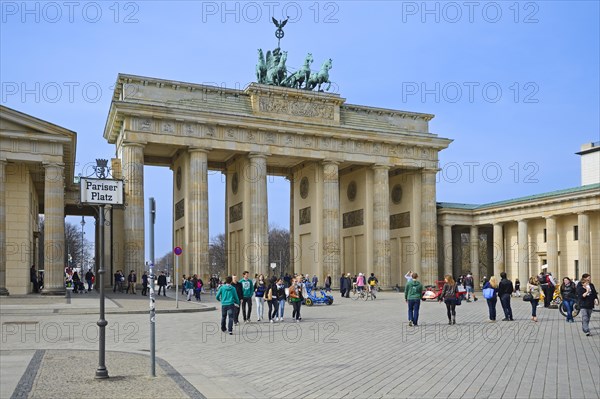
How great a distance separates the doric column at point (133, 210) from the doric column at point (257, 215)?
8.99m

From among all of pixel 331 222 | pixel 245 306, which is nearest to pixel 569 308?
pixel 245 306

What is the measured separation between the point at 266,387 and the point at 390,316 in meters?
17.2

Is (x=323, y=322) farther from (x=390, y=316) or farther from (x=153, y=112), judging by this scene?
(x=153, y=112)

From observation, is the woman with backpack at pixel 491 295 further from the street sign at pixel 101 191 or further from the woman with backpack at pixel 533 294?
the street sign at pixel 101 191

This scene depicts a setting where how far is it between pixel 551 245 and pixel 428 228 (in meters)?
11.2

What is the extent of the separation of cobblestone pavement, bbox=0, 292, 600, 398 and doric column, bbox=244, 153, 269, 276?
2967cm

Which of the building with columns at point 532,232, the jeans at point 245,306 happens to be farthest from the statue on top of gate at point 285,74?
the jeans at point 245,306

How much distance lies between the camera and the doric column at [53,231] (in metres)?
35.9

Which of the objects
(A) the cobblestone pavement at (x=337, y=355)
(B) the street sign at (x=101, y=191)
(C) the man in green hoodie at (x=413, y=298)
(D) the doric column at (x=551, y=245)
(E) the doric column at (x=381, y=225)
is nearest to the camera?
(A) the cobblestone pavement at (x=337, y=355)

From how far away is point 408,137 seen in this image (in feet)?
202

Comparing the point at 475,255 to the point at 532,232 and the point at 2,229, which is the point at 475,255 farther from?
the point at 2,229

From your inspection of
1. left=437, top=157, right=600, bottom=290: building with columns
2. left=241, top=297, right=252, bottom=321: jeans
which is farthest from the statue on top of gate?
left=241, top=297, right=252, bottom=321: jeans

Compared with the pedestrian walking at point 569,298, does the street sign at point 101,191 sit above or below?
above

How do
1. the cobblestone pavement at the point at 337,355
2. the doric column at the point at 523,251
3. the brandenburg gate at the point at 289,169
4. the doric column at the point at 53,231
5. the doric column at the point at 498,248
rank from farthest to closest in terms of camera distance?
the doric column at the point at 498,248 → the doric column at the point at 523,251 → the brandenburg gate at the point at 289,169 → the doric column at the point at 53,231 → the cobblestone pavement at the point at 337,355
